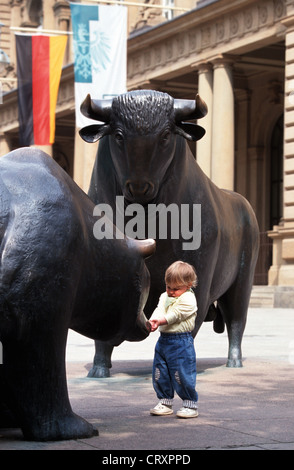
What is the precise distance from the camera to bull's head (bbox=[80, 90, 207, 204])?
6.69 metres

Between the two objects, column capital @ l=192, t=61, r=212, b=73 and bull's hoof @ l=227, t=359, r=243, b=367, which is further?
column capital @ l=192, t=61, r=212, b=73

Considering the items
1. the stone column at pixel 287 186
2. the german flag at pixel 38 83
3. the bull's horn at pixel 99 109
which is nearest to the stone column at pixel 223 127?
the stone column at pixel 287 186

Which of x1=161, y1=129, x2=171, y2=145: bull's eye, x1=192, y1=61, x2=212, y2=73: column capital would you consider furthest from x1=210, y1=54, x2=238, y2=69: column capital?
x1=161, y1=129, x2=171, y2=145: bull's eye

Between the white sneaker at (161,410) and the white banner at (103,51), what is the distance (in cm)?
1885

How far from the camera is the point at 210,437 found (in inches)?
186

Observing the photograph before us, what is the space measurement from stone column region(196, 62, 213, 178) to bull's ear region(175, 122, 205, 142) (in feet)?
72.0

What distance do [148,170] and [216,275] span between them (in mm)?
1718

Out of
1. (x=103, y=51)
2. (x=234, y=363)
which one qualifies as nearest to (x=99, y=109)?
(x=234, y=363)

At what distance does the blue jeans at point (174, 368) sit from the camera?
5.67 meters

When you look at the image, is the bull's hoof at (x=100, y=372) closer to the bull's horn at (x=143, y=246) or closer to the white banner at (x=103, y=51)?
the bull's horn at (x=143, y=246)

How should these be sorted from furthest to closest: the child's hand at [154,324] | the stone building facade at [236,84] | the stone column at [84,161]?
the stone column at [84,161] < the stone building facade at [236,84] < the child's hand at [154,324]

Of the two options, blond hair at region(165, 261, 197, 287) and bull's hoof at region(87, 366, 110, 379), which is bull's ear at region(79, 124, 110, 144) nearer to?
blond hair at region(165, 261, 197, 287)

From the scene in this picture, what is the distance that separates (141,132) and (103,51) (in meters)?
18.0

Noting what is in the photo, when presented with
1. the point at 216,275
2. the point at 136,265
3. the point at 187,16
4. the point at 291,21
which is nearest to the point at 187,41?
the point at 187,16
